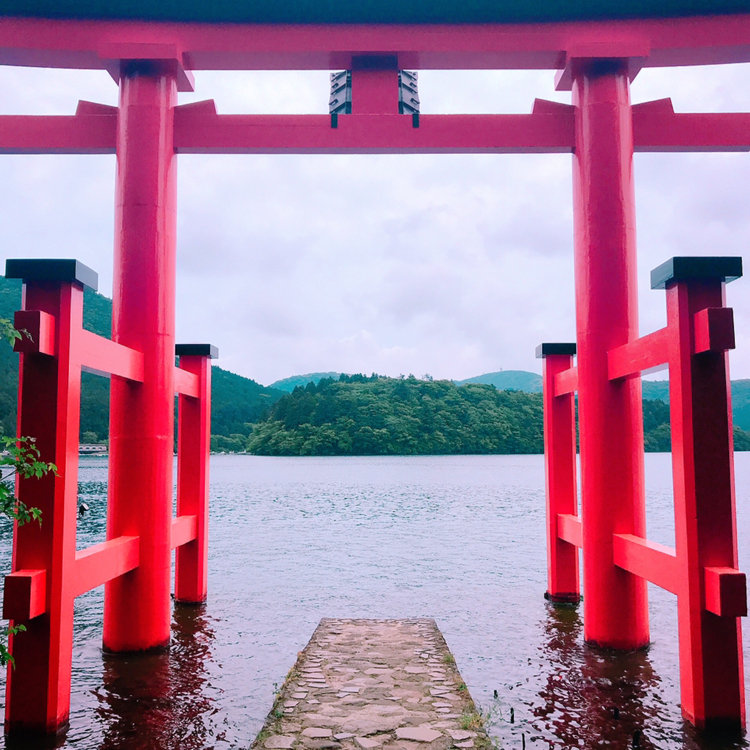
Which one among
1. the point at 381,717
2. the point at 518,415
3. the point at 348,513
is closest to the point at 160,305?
the point at 381,717

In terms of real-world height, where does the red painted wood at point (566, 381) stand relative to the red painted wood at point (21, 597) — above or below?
above

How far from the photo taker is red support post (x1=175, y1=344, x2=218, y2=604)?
832 centimetres

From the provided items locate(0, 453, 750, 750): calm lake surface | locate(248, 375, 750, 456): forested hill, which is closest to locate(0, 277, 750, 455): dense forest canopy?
locate(248, 375, 750, 456): forested hill

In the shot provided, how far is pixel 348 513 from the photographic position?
82.0ft

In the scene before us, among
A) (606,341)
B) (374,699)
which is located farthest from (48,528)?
(606,341)

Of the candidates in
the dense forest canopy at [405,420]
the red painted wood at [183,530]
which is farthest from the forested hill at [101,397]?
the red painted wood at [183,530]

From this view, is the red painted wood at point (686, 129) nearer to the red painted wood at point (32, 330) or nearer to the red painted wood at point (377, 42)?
the red painted wood at point (377, 42)

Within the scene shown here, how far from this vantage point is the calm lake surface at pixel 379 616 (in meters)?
5.00

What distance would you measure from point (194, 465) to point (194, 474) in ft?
0.36

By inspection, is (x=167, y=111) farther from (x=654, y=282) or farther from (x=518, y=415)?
(x=518, y=415)

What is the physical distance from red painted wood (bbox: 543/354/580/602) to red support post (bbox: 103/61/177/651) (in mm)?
4456

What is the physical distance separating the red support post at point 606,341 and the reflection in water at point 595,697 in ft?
0.75

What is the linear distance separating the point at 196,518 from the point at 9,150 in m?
4.45

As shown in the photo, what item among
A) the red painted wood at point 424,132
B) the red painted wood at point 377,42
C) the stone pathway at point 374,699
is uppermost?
the red painted wood at point 377,42
